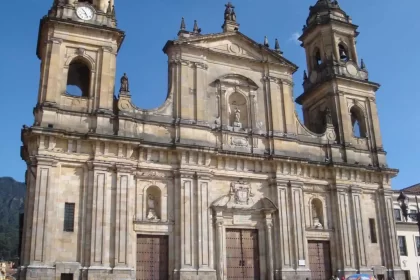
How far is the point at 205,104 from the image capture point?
2650cm

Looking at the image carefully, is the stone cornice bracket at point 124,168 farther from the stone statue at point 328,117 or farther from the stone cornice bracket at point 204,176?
the stone statue at point 328,117

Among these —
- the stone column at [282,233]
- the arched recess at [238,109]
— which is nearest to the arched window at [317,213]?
the stone column at [282,233]

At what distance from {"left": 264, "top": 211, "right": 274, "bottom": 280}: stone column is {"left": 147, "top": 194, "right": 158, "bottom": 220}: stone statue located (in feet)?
20.5

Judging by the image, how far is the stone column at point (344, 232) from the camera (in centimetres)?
2728

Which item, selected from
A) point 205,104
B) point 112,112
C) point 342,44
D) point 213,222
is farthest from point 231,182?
point 342,44

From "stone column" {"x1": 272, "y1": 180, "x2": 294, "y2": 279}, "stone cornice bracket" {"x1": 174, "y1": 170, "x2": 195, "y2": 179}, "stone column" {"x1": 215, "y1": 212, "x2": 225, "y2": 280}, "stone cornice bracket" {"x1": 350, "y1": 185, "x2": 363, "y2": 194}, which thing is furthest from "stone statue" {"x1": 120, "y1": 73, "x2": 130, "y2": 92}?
"stone cornice bracket" {"x1": 350, "y1": 185, "x2": 363, "y2": 194}

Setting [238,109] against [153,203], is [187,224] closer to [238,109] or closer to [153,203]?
[153,203]

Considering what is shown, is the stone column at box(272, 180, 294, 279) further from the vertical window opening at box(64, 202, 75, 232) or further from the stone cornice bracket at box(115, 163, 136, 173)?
the vertical window opening at box(64, 202, 75, 232)

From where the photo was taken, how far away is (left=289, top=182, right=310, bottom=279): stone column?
84.1ft

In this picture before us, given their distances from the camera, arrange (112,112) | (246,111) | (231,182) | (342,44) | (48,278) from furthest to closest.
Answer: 1. (342,44)
2. (246,111)
3. (231,182)
4. (112,112)
5. (48,278)

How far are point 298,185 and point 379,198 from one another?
6.45m

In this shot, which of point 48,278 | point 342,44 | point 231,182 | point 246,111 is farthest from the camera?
point 342,44

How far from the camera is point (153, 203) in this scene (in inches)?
947

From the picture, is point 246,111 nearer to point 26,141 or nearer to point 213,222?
point 213,222
